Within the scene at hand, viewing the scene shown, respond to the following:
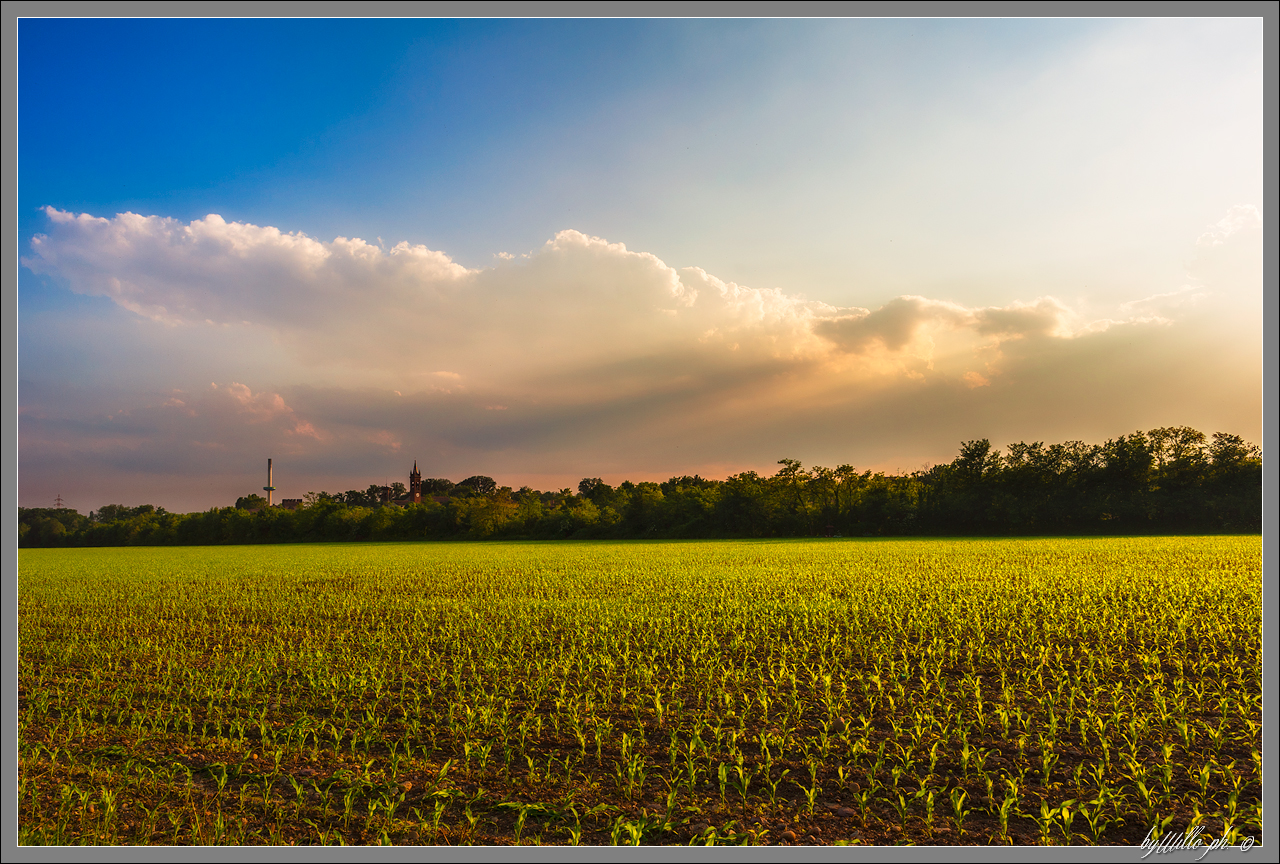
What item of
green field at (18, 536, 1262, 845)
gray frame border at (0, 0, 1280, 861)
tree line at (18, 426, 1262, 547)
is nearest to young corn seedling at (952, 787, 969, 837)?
green field at (18, 536, 1262, 845)

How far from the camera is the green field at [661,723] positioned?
15.4 feet

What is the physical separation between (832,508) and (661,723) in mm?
62185

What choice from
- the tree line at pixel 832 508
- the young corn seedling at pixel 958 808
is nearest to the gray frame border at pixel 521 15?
the young corn seedling at pixel 958 808

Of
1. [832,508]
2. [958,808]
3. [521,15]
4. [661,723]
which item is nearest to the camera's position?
[521,15]

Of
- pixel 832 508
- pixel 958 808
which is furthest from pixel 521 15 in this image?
pixel 832 508

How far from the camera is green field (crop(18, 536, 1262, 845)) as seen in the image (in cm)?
469

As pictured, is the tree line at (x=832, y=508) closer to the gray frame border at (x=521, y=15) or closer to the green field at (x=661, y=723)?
the green field at (x=661, y=723)

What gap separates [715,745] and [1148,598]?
14.2m

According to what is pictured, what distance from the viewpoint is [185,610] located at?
56.4 ft

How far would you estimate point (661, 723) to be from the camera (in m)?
6.82

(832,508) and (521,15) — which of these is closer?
(521,15)

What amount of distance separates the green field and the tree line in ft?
145

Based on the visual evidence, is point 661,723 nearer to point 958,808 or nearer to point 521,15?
point 958,808

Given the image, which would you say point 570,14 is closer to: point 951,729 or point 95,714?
point 951,729
